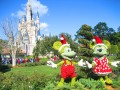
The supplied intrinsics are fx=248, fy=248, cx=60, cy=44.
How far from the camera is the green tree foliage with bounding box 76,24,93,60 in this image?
14.5m

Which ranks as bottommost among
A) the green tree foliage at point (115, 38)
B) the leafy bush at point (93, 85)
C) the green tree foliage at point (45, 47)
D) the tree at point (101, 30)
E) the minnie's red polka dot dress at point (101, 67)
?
the leafy bush at point (93, 85)

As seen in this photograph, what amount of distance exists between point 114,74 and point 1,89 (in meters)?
6.98

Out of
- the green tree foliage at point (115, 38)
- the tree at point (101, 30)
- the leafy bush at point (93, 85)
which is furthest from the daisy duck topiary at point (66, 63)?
the tree at point (101, 30)

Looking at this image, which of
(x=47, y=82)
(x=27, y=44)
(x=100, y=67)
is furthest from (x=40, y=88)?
(x=27, y=44)

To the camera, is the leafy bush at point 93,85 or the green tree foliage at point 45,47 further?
the green tree foliage at point 45,47

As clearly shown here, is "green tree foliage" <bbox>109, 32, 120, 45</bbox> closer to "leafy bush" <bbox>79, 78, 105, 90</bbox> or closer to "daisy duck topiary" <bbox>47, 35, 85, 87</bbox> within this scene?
"daisy duck topiary" <bbox>47, 35, 85, 87</bbox>

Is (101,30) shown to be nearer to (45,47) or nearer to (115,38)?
(115,38)

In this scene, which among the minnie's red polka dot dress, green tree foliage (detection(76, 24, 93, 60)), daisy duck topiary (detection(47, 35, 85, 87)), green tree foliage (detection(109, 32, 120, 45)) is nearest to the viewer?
daisy duck topiary (detection(47, 35, 85, 87))

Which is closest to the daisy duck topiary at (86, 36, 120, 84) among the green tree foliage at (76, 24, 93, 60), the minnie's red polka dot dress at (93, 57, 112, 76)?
the minnie's red polka dot dress at (93, 57, 112, 76)

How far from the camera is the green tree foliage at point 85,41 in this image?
1450cm

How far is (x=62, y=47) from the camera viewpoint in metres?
11.9

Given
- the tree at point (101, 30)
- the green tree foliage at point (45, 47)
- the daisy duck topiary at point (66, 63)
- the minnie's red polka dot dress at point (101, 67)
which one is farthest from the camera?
the tree at point (101, 30)

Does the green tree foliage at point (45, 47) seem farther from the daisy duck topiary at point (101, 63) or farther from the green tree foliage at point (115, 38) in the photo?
the daisy duck topiary at point (101, 63)

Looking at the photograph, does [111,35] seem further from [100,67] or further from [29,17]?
[100,67]
